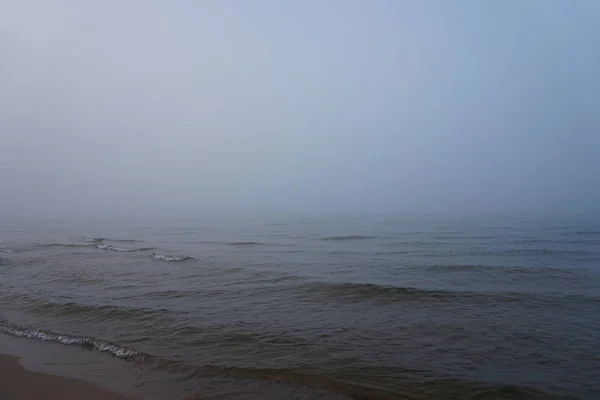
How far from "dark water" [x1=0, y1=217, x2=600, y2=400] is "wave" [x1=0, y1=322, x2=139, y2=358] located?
0.05m

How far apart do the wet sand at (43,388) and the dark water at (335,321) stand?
45.5 inches

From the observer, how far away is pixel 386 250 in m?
25.6

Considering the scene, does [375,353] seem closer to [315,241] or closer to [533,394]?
[533,394]

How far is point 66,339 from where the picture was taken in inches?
357

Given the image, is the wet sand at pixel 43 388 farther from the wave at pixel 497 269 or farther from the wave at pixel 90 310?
the wave at pixel 497 269

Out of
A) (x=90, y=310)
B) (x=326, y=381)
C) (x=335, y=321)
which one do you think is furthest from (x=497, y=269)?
(x=90, y=310)

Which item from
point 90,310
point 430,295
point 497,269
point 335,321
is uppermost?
point 497,269

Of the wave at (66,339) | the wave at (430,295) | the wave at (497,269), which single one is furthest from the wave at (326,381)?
the wave at (497,269)

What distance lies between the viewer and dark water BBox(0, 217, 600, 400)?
6.95 meters

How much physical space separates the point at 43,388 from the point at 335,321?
7.09 meters

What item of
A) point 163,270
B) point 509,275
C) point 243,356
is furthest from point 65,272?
point 509,275

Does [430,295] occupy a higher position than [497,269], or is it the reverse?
[497,269]

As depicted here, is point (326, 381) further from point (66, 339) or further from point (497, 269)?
point (497, 269)

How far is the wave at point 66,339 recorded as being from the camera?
8.30 metres
